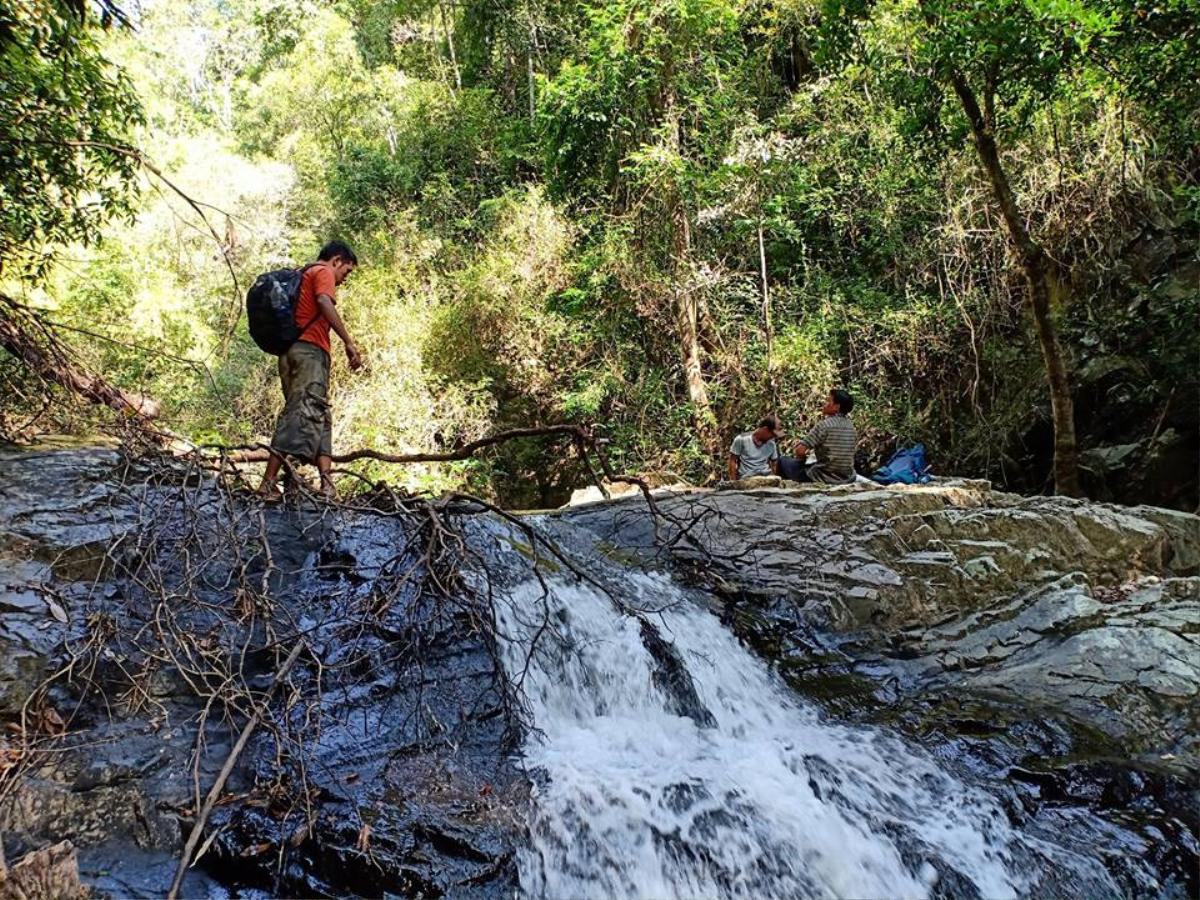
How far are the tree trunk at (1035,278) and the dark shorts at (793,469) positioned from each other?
2.86 m

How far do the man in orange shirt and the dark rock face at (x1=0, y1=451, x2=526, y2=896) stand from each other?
0.78 meters

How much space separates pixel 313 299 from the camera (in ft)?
17.2

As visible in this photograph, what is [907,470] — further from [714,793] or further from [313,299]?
[313,299]

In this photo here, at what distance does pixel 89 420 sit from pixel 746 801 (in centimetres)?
476

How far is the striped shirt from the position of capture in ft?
28.0

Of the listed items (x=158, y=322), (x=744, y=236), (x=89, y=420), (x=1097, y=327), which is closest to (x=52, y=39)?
(x=89, y=420)

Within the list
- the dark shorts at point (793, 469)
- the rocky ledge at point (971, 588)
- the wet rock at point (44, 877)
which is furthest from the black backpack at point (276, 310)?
the dark shorts at point (793, 469)

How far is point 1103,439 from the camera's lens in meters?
9.98

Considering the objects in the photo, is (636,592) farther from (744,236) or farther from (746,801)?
(744,236)

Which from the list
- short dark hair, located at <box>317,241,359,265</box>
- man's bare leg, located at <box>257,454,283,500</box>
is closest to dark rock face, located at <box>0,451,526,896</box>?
man's bare leg, located at <box>257,454,283,500</box>

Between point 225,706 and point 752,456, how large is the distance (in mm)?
7093

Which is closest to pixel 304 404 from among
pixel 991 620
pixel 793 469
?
pixel 991 620

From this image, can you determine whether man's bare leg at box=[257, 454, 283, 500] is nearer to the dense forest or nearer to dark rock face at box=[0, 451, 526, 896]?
dark rock face at box=[0, 451, 526, 896]

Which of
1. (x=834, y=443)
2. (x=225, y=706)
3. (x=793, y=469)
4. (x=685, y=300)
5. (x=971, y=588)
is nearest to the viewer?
(x=225, y=706)
